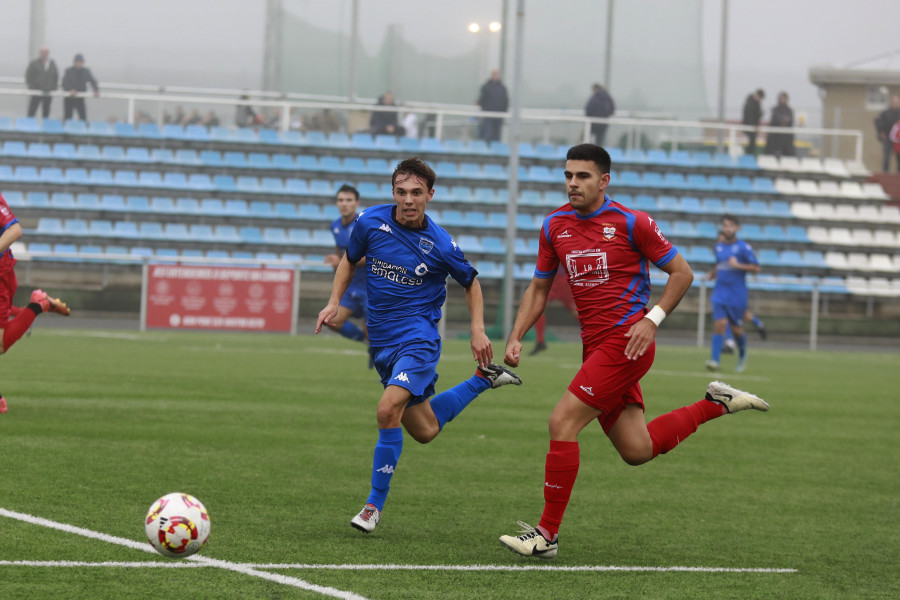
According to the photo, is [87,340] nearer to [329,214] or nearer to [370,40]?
[329,214]

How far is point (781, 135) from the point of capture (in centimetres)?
3123

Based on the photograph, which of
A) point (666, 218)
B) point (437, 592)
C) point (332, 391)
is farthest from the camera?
point (666, 218)

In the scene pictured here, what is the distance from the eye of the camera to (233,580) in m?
4.64

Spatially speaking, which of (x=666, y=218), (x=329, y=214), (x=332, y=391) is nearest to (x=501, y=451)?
(x=332, y=391)

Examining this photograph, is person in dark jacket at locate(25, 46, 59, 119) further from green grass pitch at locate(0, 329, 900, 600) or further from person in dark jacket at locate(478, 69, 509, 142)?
green grass pitch at locate(0, 329, 900, 600)

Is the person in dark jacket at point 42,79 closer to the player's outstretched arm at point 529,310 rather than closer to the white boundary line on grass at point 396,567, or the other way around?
the player's outstretched arm at point 529,310

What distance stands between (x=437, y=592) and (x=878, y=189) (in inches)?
1163

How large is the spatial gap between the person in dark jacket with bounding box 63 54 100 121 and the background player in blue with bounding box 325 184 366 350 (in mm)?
15198

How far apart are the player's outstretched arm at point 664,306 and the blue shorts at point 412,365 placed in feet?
3.42

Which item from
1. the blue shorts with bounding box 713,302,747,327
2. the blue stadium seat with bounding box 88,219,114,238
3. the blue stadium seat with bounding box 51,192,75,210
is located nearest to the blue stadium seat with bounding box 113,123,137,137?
the blue stadium seat with bounding box 51,192,75,210

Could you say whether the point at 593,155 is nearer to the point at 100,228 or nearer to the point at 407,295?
the point at 407,295

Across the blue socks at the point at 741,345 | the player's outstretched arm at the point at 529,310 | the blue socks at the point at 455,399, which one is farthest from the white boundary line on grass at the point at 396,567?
the blue socks at the point at 741,345

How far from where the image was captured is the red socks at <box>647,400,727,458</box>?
6.02 metres

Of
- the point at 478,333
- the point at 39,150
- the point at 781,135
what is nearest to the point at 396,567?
the point at 478,333
